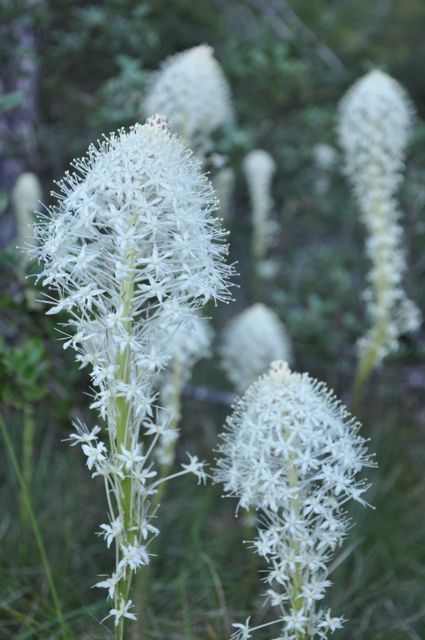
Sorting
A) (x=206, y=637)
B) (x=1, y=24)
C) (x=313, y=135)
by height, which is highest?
(x=1, y=24)

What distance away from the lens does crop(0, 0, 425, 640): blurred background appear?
135 inches

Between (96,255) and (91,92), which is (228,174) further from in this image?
(96,255)

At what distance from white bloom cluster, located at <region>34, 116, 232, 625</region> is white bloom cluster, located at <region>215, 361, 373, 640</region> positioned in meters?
0.33

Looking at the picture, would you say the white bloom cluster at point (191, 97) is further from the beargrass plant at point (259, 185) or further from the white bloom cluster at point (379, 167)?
the beargrass plant at point (259, 185)

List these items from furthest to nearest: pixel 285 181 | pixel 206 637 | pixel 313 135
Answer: pixel 285 181 < pixel 313 135 < pixel 206 637

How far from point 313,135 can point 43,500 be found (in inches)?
125

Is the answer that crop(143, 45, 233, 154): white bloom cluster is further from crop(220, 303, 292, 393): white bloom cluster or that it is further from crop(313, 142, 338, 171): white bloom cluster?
crop(313, 142, 338, 171): white bloom cluster

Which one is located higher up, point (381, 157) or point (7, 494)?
point (381, 157)

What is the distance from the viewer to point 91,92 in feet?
19.0

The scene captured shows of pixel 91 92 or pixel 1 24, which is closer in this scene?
pixel 1 24

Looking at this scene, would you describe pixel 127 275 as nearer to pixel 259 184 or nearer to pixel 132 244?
pixel 132 244

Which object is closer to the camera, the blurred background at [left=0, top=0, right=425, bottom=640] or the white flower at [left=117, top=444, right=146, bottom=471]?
the white flower at [left=117, top=444, right=146, bottom=471]

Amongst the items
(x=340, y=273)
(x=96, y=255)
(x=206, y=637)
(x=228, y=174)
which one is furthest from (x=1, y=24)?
(x=206, y=637)

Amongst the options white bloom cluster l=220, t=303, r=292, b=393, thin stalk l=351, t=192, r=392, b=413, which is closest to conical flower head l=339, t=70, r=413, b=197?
thin stalk l=351, t=192, r=392, b=413
